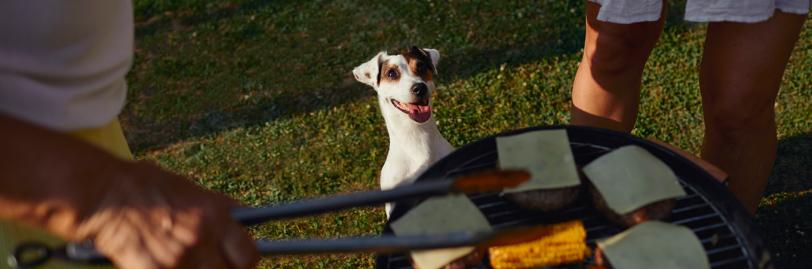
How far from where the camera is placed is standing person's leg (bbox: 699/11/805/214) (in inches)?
96.9

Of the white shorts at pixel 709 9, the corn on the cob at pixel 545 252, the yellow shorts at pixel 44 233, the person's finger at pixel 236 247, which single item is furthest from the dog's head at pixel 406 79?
the person's finger at pixel 236 247

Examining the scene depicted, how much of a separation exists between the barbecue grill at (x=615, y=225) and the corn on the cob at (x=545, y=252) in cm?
9

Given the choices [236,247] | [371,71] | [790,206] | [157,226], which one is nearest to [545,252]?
[236,247]

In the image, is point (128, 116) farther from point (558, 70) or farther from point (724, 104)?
point (724, 104)

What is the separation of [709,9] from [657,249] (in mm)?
888

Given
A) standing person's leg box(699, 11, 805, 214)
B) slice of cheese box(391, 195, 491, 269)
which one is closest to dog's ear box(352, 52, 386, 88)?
standing person's leg box(699, 11, 805, 214)

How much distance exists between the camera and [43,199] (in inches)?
55.4

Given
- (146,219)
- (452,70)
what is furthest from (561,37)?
(146,219)

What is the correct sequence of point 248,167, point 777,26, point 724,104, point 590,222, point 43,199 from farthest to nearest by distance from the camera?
point 248,167
point 724,104
point 777,26
point 590,222
point 43,199

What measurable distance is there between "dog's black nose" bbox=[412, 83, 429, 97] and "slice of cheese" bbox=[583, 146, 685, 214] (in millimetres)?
1335

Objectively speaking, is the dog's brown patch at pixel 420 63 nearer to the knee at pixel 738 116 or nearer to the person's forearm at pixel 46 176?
the knee at pixel 738 116

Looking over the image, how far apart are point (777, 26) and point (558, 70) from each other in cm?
220

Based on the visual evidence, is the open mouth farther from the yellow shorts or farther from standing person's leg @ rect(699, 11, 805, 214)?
the yellow shorts

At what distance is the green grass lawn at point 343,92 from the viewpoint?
401 cm
